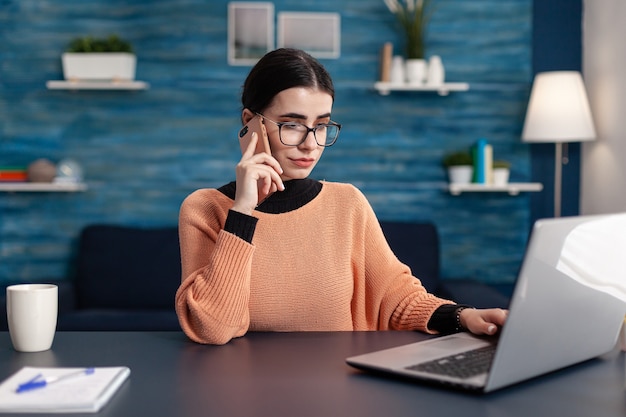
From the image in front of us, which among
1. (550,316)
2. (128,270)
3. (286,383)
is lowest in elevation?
(128,270)

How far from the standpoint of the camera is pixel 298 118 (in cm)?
165

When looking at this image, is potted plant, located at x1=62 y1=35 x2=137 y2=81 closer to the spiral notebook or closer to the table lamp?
the table lamp

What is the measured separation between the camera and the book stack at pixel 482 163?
12.2 ft

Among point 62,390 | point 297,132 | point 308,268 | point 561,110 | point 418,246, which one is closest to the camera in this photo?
point 62,390

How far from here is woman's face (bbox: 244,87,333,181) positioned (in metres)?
1.65

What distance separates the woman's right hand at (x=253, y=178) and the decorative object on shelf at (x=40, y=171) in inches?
94.7

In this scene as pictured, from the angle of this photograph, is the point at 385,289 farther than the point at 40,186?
No

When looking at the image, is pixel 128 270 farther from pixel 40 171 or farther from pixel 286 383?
pixel 286 383

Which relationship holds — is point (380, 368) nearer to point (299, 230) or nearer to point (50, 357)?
point (50, 357)

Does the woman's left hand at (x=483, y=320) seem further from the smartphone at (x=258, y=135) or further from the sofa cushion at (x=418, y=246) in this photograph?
the sofa cushion at (x=418, y=246)

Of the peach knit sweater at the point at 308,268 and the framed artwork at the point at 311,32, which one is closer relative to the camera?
the peach knit sweater at the point at 308,268

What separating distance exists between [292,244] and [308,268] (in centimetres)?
7

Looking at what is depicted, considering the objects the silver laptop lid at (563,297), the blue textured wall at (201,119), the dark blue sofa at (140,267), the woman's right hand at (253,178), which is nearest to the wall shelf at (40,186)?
the blue textured wall at (201,119)

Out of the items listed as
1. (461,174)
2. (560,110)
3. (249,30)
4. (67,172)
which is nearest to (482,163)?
(461,174)
